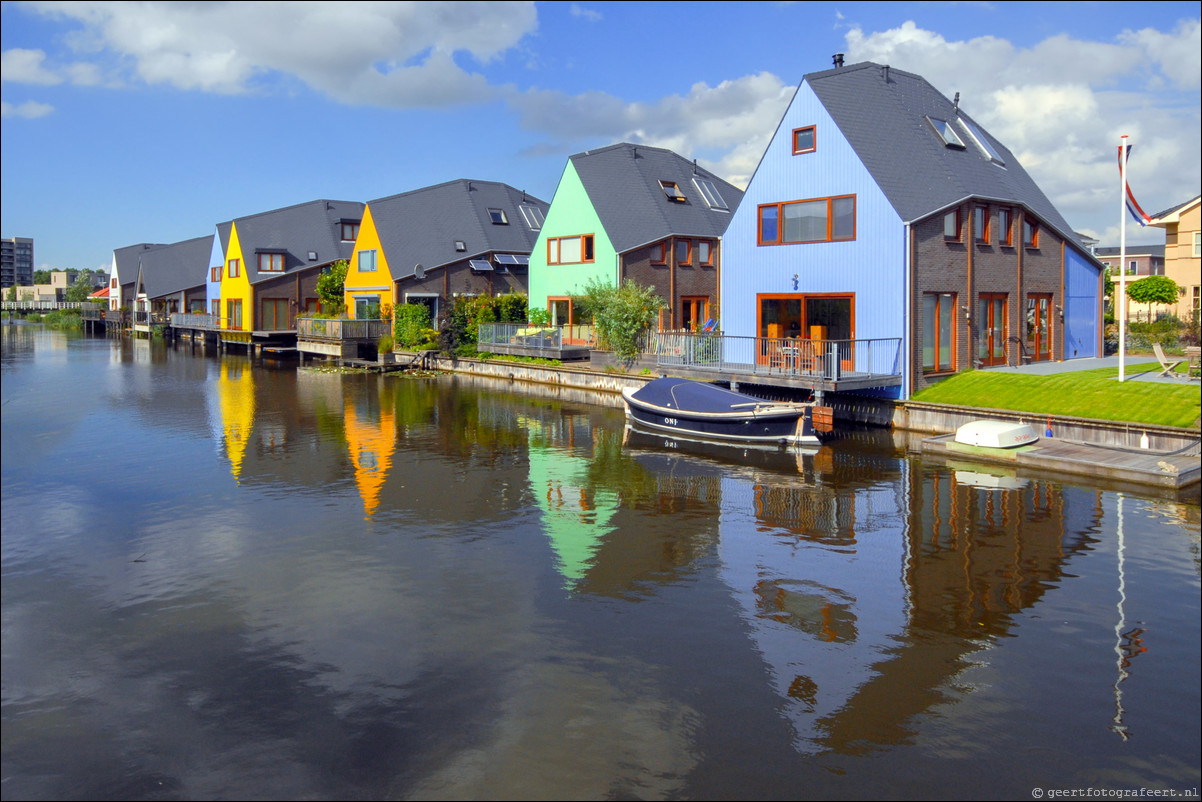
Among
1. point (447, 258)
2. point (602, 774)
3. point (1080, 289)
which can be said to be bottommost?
point (602, 774)

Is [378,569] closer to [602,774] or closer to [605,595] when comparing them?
[605,595]

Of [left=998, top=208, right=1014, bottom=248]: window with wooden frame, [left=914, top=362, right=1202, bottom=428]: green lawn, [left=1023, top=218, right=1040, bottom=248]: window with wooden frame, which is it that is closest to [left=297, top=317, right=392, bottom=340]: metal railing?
[left=998, top=208, right=1014, bottom=248]: window with wooden frame

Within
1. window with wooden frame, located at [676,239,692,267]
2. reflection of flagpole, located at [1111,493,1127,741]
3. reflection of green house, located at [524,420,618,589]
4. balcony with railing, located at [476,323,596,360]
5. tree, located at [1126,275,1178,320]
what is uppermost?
window with wooden frame, located at [676,239,692,267]

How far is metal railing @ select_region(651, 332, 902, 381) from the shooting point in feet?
93.9

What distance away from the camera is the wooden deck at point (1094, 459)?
20656 mm

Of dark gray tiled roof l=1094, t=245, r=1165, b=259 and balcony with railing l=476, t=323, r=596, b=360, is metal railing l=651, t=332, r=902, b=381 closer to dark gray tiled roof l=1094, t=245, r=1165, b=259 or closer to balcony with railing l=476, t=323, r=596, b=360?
balcony with railing l=476, t=323, r=596, b=360

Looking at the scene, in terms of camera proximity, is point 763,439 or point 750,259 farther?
point 750,259

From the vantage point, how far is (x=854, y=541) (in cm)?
1736

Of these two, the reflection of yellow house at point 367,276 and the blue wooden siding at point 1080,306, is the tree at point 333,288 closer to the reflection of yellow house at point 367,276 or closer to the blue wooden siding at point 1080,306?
the reflection of yellow house at point 367,276

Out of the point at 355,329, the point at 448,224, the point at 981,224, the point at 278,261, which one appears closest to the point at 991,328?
the point at 981,224

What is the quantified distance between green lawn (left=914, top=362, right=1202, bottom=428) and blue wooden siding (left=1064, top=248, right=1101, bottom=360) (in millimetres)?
4917

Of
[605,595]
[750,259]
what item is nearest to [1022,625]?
[605,595]

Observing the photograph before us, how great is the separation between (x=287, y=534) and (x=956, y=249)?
78.4 ft

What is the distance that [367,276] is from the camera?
6425cm
